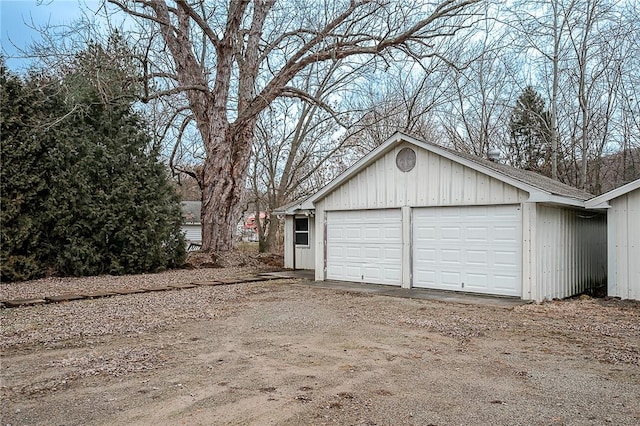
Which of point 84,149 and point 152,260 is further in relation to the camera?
point 152,260

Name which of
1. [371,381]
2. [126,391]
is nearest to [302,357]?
[371,381]

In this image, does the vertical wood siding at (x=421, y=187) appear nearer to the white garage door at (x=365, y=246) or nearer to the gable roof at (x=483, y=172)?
the gable roof at (x=483, y=172)

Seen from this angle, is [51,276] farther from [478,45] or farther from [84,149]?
[478,45]

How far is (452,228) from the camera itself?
10422 mm

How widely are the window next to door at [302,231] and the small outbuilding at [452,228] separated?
111 inches

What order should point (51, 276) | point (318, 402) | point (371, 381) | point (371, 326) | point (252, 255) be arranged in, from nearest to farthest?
point (318, 402)
point (371, 381)
point (371, 326)
point (51, 276)
point (252, 255)

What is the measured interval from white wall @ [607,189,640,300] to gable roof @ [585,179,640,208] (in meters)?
0.17

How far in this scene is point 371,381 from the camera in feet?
14.9

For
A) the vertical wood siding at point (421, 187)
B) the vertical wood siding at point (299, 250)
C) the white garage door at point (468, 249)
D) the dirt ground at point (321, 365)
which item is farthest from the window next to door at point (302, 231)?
the dirt ground at point (321, 365)

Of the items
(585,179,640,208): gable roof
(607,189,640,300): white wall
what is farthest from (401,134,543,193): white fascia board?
(607,189,640,300): white wall

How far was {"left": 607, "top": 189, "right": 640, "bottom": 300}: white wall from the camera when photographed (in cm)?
920

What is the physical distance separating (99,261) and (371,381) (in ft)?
37.6

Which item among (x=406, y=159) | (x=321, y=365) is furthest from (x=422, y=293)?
(x=321, y=365)

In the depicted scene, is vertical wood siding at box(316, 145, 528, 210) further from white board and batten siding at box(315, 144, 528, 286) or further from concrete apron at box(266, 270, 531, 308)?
concrete apron at box(266, 270, 531, 308)
